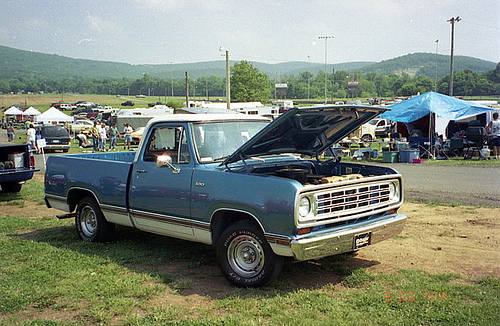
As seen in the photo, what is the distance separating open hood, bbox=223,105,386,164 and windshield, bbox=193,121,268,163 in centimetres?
42

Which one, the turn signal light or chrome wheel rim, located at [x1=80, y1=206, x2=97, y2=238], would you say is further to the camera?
chrome wheel rim, located at [x1=80, y1=206, x2=97, y2=238]

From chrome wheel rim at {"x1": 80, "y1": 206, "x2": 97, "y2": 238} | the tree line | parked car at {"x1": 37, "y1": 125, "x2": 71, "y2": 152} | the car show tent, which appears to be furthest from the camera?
the tree line

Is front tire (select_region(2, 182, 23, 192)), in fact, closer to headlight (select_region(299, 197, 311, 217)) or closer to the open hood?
the open hood

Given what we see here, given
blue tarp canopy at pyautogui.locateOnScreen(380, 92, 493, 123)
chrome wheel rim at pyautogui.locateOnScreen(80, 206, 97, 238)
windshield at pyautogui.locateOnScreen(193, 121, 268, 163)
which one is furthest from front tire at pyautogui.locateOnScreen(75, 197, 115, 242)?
blue tarp canopy at pyautogui.locateOnScreen(380, 92, 493, 123)

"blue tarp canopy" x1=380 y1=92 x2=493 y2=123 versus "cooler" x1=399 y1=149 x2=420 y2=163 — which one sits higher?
"blue tarp canopy" x1=380 y1=92 x2=493 y2=123

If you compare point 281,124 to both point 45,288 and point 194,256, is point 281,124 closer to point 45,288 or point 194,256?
point 194,256

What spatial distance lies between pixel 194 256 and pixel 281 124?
248 centimetres

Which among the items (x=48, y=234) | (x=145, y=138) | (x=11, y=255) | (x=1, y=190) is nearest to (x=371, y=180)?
(x=145, y=138)

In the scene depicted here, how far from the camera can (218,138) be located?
6574 millimetres

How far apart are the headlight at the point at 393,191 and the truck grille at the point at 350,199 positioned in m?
0.08

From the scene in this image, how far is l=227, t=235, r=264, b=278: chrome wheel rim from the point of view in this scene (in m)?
5.50

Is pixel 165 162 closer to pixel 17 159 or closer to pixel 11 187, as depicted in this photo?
pixel 17 159

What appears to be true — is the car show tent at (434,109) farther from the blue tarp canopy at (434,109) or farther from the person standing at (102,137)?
the person standing at (102,137)

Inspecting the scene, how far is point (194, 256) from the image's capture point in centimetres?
704
